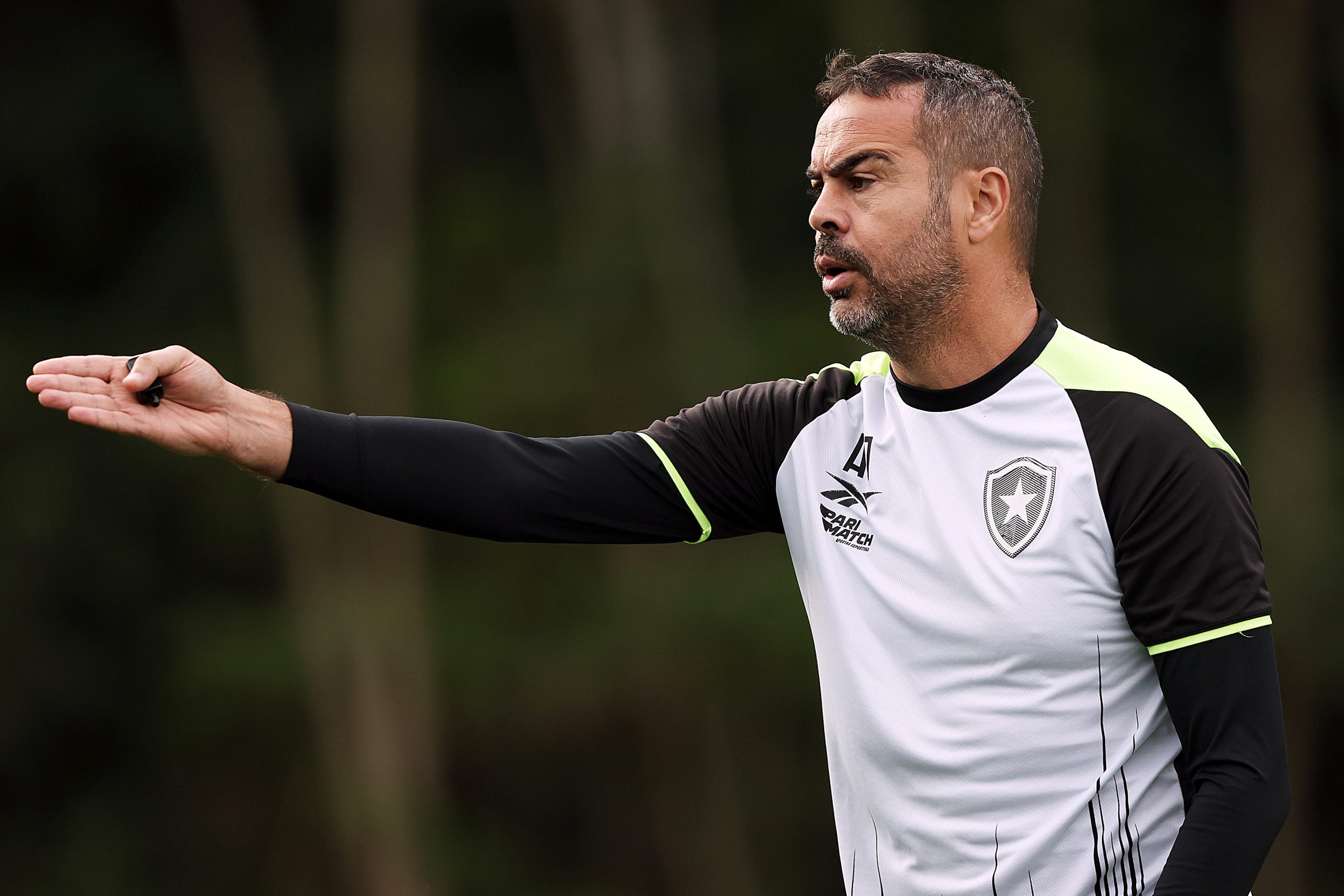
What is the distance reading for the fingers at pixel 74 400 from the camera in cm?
211

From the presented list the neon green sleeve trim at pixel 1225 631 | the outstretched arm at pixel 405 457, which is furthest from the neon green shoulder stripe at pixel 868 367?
the neon green sleeve trim at pixel 1225 631

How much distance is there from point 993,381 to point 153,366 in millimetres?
1320

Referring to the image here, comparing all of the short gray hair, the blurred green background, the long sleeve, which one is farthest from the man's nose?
the blurred green background

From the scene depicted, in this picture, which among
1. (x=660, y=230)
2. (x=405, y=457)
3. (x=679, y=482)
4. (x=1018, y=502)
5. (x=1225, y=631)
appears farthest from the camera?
(x=660, y=230)

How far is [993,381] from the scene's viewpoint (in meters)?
2.36

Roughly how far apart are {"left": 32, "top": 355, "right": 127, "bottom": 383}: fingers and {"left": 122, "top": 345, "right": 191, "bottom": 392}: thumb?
3 centimetres

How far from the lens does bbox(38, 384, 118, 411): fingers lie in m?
2.11

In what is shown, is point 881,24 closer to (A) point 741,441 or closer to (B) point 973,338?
(A) point 741,441

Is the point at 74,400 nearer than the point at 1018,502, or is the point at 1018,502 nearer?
the point at 74,400

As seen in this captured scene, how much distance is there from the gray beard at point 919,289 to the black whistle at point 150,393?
108 centimetres

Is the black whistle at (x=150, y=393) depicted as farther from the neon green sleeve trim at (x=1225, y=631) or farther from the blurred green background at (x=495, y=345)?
the blurred green background at (x=495, y=345)

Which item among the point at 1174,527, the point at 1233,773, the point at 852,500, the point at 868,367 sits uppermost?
the point at 868,367

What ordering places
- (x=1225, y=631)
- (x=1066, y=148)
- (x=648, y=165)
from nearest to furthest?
(x=1225, y=631)
(x=1066, y=148)
(x=648, y=165)

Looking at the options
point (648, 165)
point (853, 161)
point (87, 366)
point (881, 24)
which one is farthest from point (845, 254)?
point (881, 24)
